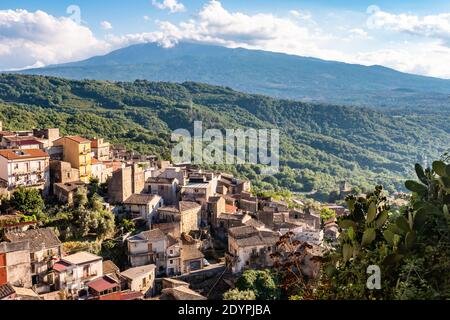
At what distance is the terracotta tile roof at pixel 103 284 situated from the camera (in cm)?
1413

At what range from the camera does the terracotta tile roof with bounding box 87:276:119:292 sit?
14133 mm

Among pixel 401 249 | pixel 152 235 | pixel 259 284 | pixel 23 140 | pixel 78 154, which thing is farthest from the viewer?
pixel 23 140

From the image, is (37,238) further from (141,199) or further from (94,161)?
(94,161)

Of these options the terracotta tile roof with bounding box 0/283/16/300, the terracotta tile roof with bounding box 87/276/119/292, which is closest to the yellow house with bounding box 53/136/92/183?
the terracotta tile roof with bounding box 87/276/119/292

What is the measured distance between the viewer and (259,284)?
49.1 ft

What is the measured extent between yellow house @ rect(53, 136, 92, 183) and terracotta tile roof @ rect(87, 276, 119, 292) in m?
6.23

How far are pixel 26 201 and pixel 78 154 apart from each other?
3384 millimetres

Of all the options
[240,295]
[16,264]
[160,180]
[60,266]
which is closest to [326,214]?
[160,180]

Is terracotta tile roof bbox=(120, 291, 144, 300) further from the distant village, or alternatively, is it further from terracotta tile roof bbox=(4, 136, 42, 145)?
terracotta tile roof bbox=(4, 136, 42, 145)

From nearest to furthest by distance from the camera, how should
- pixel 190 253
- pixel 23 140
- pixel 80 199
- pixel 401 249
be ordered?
pixel 401 249
pixel 190 253
pixel 80 199
pixel 23 140

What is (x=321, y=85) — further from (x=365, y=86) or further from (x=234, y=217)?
(x=234, y=217)

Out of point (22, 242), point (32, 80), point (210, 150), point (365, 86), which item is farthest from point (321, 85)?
point (22, 242)

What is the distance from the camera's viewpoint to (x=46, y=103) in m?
61.9

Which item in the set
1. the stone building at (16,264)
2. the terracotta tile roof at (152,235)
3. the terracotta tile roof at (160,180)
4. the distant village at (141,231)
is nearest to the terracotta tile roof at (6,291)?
the distant village at (141,231)
